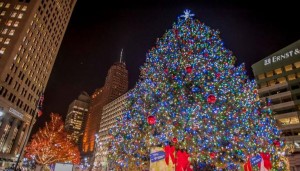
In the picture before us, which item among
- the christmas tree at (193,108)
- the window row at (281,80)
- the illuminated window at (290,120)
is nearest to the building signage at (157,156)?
the christmas tree at (193,108)

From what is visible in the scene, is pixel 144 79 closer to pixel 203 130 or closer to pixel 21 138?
pixel 203 130

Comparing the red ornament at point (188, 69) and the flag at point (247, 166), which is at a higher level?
the red ornament at point (188, 69)

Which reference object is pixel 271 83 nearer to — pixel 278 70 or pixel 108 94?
pixel 278 70

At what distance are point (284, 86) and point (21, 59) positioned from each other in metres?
59.8

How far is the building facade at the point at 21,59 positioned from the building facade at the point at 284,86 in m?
48.8

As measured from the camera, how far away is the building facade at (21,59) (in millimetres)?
48875

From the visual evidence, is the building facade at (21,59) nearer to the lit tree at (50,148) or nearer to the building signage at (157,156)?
the lit tree at (50,148)

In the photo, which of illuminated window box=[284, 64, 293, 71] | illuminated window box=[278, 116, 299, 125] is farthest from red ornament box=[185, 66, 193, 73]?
illuminated window box=[284, 64, 293, 71]

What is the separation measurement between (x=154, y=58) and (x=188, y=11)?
512 cm

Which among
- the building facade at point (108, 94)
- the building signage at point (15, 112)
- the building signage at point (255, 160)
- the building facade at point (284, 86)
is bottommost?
the building signage at point (255, 160)

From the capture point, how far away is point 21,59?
52562 mm

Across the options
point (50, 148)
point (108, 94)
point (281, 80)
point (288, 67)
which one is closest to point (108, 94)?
point (108, 94)

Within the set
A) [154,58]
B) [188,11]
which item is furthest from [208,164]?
[188,11]

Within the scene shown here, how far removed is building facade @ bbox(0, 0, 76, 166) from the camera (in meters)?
48.9
